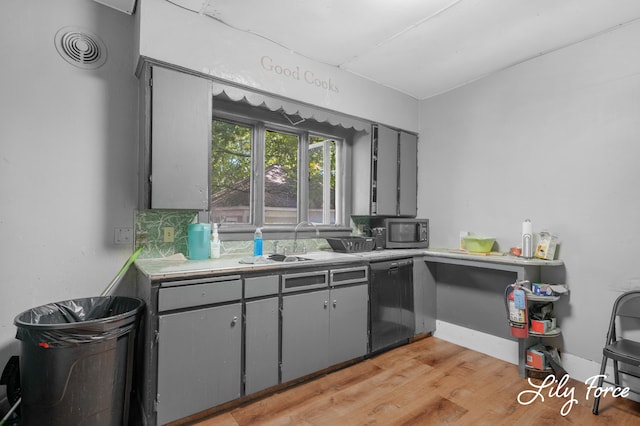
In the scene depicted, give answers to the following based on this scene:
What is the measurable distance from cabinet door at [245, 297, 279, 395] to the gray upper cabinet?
67.5 inches

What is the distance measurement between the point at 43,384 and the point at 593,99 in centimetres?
415

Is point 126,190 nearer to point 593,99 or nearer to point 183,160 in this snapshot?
point 183,160

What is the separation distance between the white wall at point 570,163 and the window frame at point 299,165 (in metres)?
1.28

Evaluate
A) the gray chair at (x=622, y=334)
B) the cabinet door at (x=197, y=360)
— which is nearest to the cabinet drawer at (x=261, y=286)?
the cabinet door at (x=197, y=360)

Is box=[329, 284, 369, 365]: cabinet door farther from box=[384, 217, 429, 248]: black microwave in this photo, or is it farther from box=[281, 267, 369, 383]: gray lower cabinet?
box=[384, 217, 429, 248]: black microwave

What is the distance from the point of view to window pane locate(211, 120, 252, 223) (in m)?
2.84

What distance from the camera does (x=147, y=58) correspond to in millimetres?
2162

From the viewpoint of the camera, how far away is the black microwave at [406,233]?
135 inches

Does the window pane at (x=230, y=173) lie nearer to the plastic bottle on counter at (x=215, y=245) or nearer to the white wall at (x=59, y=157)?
the plastic bottle on counter at (x=215, y=245)

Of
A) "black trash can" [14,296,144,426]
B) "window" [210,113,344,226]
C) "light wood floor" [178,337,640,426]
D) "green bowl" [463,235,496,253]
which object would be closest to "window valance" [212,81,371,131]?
"window" [210,113,344,226]

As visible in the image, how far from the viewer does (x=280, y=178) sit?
10.7 feet

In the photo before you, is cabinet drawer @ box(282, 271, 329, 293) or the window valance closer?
cabinet drawer @ box(282, 271, 329, 293)

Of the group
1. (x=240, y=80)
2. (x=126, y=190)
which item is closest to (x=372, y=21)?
(x=240, y=80)

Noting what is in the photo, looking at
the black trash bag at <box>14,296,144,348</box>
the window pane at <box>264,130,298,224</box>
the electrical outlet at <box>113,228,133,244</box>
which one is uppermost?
the window pane at <box>264,130,298,224</box>
